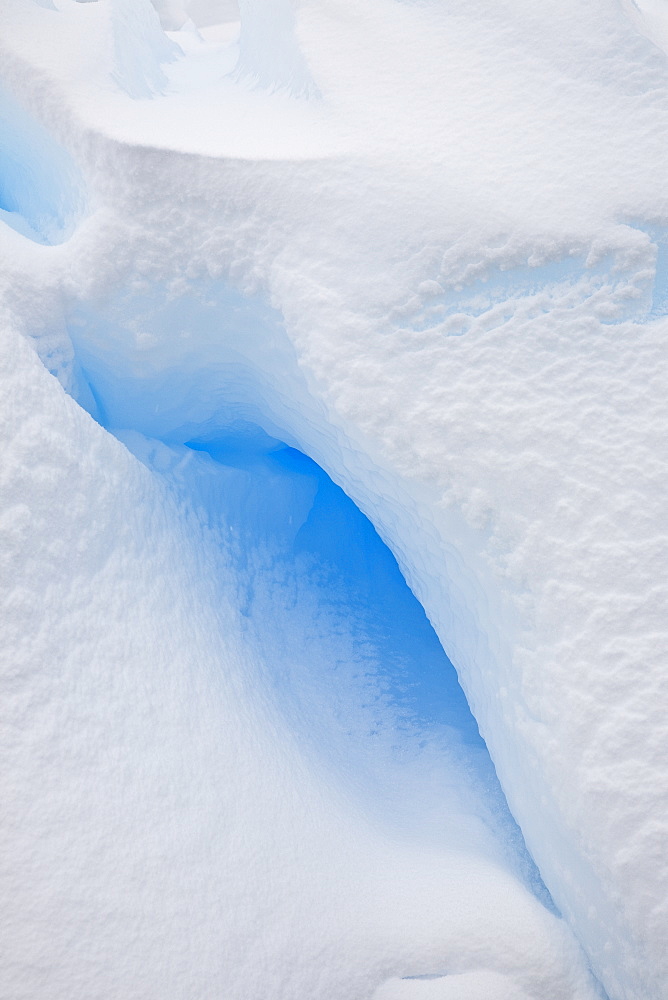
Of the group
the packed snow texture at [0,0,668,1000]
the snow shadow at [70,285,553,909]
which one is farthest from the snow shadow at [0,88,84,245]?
the snow shadow at [70,285,553,909]

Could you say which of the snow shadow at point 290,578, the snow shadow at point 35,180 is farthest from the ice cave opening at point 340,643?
the snow shadow at point 35,180

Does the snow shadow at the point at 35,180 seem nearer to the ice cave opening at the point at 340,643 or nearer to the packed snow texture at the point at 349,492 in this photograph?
the packed snow texture at the point at 349,492

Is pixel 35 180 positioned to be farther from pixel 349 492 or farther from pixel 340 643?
pixel 340 643

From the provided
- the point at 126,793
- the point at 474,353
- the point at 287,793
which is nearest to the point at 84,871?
the point at 126,793

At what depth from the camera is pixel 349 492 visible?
1.31 meters

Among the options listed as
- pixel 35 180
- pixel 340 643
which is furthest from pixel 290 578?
pixel 35 180

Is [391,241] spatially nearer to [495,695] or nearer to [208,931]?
[495,695]

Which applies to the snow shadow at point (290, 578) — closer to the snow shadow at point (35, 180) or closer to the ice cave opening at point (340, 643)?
the ice cave opening at point (340, 643)

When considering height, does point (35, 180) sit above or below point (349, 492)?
above

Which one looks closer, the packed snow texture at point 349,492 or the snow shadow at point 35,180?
the packed snow texture at point 349,492

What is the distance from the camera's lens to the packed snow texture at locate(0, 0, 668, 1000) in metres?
0.88

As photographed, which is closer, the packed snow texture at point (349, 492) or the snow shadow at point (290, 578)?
the packed snow texture at point (349, 492)

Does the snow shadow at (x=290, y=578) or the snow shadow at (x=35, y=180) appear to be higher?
the snow shadow at (x=35, y=180)

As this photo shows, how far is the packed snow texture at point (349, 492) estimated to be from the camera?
885mm
